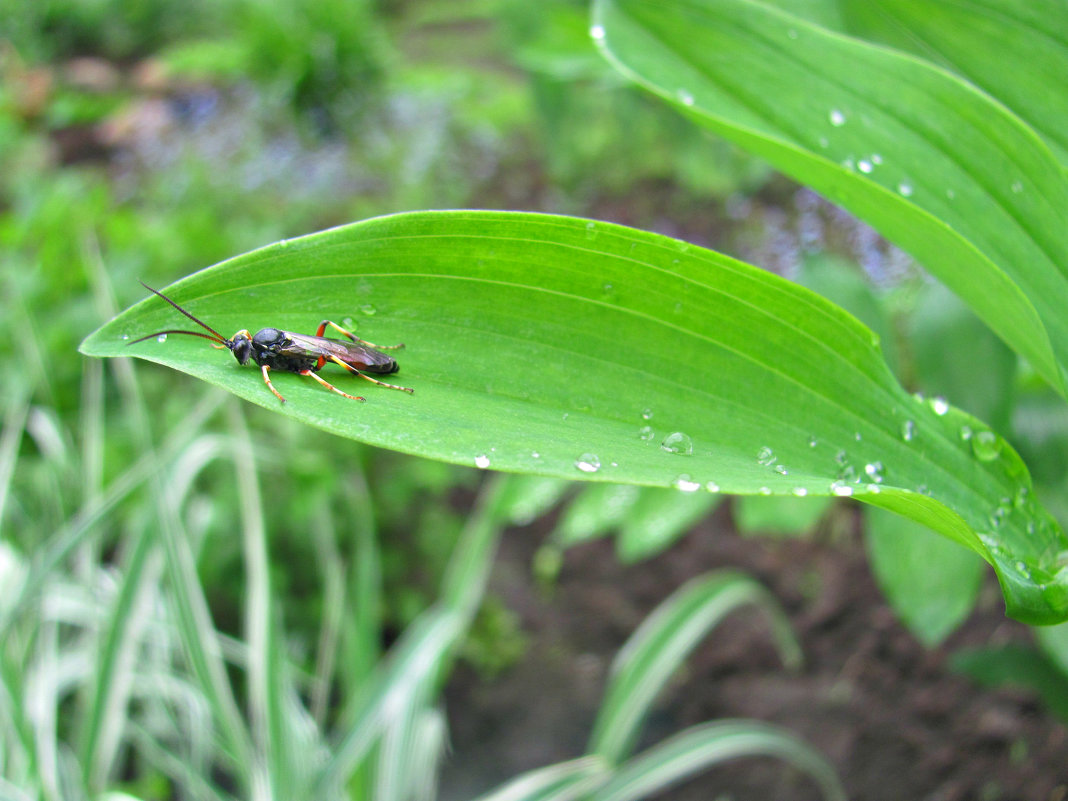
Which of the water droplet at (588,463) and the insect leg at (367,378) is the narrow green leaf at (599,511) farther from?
the water droplet at (588,463)

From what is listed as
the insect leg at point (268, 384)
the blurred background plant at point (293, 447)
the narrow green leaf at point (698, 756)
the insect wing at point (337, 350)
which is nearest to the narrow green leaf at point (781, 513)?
the blurred background plant at point (293, 447)

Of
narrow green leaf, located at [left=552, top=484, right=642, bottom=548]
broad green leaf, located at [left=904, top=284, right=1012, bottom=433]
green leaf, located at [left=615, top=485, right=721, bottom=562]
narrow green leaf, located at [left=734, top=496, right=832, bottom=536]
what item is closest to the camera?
broad green leaf, located at [left=904, top=284, right=1012, bottom=433]

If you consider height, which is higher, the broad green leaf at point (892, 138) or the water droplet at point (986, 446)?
the broad green leaf at point (892, 138)

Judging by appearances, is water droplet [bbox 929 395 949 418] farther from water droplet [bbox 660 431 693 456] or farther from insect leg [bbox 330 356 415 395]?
insect leg [bbox 330 356 415 395]

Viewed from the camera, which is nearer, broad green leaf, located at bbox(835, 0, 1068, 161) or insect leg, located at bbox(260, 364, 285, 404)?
insect leg, located at bbox(260, 364, 285, 404)

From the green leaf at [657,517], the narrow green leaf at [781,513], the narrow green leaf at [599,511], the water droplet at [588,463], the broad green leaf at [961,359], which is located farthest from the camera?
the narrow green leaf at [599,511]

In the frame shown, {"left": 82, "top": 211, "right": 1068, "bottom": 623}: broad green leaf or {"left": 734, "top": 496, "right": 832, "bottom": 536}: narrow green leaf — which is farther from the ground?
{"left": 82, "top": 211, "right": 1068, "bottom": 623}: broad green leaf

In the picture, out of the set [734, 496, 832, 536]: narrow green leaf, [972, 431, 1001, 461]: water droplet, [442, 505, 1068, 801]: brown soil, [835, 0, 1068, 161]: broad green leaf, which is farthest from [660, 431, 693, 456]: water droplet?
[442, 505, 1068, 801]: brown soil
